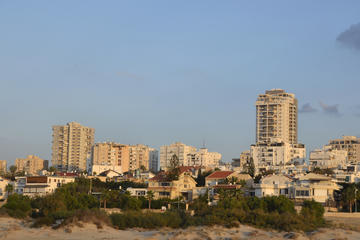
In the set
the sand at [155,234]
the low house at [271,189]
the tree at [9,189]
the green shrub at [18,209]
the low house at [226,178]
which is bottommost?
the sand at [155,234]

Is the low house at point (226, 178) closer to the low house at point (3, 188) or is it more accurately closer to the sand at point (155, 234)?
the low house at point (3, 188)

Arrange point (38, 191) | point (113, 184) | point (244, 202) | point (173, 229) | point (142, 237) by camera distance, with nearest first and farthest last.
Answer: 1. point (142, 237)
2. point (173, 229)
3. point (244, 202)
4. point (38, 191)
5. point (113, 184)

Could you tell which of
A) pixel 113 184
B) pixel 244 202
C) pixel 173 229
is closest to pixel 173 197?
pixel 113 184

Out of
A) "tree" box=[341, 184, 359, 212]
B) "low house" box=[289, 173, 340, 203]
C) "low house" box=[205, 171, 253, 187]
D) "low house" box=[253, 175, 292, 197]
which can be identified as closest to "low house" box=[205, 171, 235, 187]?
"low house" box=[205, 171, 253, 187]

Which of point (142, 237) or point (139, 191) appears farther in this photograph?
point (139, 191)

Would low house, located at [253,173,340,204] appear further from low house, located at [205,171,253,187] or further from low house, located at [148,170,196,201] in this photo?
low house, located at [148,170,196,201]

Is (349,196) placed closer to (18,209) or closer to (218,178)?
(218,178)

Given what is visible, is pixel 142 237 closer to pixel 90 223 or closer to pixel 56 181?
pixel 90 223

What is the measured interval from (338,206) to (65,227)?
161 feet

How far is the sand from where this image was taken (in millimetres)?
50344

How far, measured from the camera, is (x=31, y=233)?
51.9 meters

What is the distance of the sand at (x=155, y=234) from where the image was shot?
50.3m

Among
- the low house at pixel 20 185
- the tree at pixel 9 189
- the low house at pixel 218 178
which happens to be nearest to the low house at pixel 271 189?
the low house at pixel 218 178

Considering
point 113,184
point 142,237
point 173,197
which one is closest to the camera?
point 142,237
